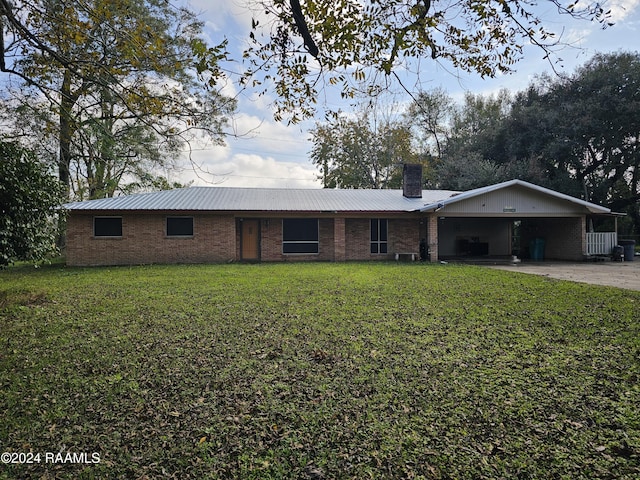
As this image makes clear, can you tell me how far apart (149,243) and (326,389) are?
1417 centimetres

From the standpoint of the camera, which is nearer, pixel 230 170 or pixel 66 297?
pixel 230 170

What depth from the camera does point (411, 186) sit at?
19.5m

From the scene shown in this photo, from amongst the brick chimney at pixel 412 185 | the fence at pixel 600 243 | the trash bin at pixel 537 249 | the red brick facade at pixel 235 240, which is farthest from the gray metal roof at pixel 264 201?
the fence at pixel 600 243

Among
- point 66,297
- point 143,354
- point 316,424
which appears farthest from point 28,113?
point 316,424

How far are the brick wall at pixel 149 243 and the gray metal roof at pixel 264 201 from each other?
61 centimetres

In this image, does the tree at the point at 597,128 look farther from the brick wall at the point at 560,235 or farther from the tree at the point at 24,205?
the tree at the point at 24,205

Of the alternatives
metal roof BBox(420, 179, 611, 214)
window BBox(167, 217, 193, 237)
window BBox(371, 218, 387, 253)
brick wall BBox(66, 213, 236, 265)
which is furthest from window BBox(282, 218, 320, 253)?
metal roof BBox(420, 179, 611, 214)

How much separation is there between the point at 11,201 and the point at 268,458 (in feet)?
25.4

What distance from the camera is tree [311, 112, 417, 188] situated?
30844 millimetres

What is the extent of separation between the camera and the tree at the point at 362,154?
101 feet

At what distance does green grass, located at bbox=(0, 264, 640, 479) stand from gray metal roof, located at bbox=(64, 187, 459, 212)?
907 cm

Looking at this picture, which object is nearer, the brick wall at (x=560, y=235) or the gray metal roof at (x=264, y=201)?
the gray metal roof at (x=264, y=201)

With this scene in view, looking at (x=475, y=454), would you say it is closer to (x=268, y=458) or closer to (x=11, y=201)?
(x=268, y=458)

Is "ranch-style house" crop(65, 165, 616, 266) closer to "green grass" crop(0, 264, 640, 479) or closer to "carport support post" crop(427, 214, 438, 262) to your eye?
"carport support post" crop(427, 214, 438, 262)
